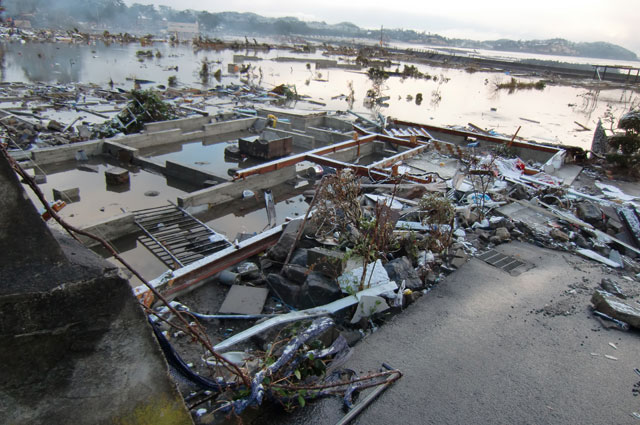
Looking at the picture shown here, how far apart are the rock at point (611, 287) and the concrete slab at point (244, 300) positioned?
4.82 metres

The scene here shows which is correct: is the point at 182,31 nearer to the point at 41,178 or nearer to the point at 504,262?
the point at 41,178

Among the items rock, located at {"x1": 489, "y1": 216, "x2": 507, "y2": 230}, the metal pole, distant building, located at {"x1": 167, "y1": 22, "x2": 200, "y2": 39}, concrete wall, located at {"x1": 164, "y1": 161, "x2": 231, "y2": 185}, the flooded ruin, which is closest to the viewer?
the flooded ruin

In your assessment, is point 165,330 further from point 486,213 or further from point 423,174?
point 423,174

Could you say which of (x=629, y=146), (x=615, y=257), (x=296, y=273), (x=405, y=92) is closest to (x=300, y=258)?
(x=296, y=273)

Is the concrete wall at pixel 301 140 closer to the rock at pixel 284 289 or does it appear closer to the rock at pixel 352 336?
the rock at pixel 284 289

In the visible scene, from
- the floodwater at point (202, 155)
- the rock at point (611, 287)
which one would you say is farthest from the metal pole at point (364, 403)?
the floodwater at point (202, 155)

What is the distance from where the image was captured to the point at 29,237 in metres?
1.88

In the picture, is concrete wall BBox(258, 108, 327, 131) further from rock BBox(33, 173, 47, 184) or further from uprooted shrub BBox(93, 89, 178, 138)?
rock BBox(33, 173, 47, 184)

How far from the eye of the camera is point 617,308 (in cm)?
484

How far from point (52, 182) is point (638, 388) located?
11204mm

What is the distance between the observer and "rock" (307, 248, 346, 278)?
511 cm

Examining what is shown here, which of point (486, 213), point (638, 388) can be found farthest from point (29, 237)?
point (486, 213)

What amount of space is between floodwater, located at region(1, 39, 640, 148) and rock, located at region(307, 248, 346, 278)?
1477 cm

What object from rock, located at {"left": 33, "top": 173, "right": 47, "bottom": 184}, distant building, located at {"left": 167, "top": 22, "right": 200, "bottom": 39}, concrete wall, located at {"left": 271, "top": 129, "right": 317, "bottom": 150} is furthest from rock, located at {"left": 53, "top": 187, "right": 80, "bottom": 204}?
distant building, located at {"left": 167, "top": 22, "right": 200, "bottom": 39}
